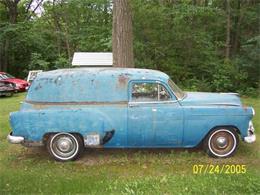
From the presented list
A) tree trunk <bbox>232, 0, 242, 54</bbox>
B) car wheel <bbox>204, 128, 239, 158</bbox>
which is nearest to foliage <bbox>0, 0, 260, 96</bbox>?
tree trunk <bbox>232, 0, 242, 54</bbox>

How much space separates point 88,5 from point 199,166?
60.8 ft

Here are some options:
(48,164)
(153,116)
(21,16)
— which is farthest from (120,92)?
(21,16)

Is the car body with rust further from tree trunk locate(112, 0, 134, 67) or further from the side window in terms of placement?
the side window

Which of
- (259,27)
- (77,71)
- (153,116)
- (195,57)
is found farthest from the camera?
(259,27)

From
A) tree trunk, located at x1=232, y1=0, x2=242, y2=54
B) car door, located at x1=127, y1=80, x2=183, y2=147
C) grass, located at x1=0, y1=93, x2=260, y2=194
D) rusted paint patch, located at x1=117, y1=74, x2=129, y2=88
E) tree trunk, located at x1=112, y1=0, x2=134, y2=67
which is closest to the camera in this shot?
grass, located at x1=0, y1=93, x2=260, y2=194

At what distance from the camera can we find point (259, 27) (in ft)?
67.1

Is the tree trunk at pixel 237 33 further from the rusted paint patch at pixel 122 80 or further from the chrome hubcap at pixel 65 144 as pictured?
the chrome hubcap at pixel 65 144

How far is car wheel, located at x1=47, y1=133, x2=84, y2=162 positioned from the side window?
50.6 inches

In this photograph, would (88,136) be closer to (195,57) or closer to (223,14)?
(195,57)

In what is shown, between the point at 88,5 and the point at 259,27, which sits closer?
the point at 259,27

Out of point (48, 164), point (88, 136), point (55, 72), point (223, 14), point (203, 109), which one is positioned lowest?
point (48, 164)

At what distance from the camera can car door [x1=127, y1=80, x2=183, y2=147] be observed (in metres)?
6.52

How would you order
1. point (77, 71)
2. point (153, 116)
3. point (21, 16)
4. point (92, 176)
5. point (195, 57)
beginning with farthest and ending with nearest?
point (21, 16) → point (195, 57) → point (77, 71) → point (153, 116) → point (92, 176)

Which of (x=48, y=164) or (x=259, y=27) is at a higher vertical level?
(x=259, y=27)
